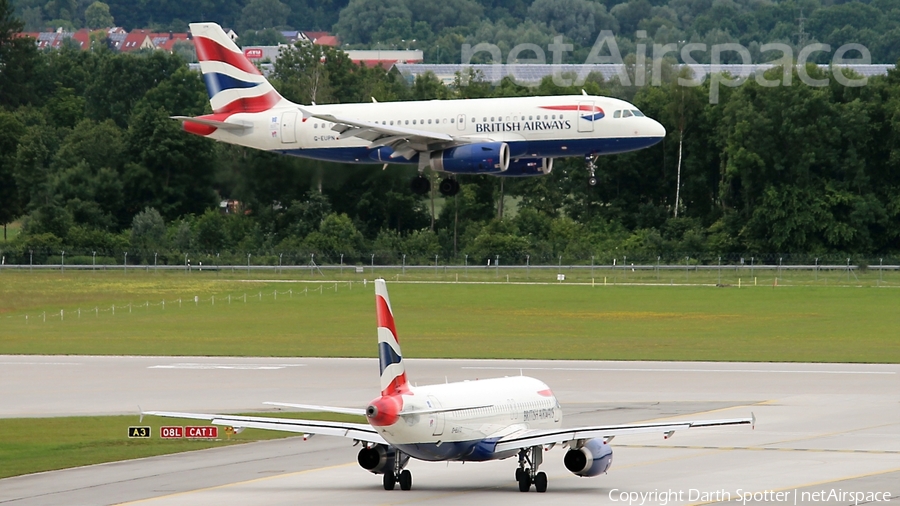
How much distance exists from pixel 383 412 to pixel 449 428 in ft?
4.86

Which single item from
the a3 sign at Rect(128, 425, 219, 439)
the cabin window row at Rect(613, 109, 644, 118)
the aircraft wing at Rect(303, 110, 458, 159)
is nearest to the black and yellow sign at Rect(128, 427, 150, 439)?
the a3 sign at Rect(128, 425, 219, 439)

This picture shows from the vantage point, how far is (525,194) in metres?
115

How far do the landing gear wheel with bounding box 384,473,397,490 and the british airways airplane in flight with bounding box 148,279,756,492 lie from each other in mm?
17

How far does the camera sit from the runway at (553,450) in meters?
26.5

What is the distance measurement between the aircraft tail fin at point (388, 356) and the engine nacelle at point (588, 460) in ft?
10.3

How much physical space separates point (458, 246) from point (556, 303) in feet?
87.9

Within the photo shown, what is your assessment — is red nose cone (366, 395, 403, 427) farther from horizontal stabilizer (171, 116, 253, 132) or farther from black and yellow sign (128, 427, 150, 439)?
horizontal stabilizer (171, 116, 253, 132)

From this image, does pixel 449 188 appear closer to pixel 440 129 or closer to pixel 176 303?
pixel 440 129

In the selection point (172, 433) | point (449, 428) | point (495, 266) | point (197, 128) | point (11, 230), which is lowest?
point (172, 433)

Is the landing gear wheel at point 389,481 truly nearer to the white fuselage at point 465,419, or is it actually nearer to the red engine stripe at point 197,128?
the white fuselage at point 465,419

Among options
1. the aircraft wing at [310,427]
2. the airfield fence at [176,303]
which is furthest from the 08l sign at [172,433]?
the airfield fence at [176,303]

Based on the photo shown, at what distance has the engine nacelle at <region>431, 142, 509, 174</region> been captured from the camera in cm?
6756


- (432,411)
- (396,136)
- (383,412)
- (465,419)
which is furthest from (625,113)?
(383,412)

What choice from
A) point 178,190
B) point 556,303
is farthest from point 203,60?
point 178,190
